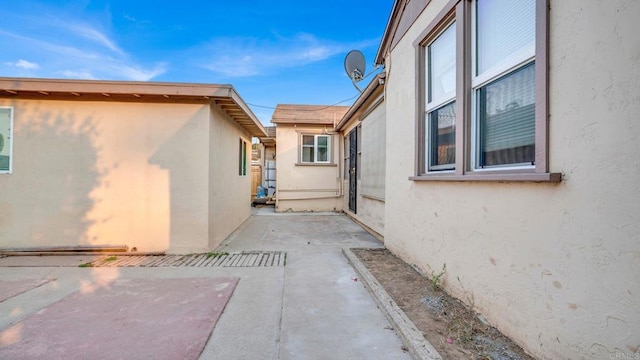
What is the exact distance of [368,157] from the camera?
7109mm

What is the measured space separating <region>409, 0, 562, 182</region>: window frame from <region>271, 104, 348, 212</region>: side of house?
7.25 m

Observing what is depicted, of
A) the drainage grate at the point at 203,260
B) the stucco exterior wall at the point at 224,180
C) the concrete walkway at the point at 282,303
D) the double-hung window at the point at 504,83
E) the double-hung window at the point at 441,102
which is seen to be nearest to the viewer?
the double-hung window at the point at 504,83

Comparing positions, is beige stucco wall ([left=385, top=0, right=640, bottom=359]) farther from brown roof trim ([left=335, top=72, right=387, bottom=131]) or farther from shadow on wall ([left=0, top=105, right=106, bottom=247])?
shadow on wall ([left=0, top=105, right=106, bottom=247])

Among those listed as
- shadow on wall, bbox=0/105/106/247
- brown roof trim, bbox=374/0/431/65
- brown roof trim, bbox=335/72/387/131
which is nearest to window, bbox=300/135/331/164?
brown roof trim, bbox=335/72/387/131

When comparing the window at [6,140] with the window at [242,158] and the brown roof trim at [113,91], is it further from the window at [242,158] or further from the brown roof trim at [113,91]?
the window at [242,158]

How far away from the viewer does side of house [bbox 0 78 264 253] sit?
16.5 ft

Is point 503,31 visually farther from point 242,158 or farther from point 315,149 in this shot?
point 315,149

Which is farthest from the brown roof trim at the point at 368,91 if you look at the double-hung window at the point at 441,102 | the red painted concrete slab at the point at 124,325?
the red painted concrete slab at the point at 124,325

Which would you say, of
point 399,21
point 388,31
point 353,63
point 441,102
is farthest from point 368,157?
point 441,102

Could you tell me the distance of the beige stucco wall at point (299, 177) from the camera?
Result: 11000 millimetres

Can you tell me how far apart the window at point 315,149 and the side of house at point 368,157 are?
1.29 metres

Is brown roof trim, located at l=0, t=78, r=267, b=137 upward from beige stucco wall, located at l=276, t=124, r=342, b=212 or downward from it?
upward

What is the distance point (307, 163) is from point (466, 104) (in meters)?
8.37

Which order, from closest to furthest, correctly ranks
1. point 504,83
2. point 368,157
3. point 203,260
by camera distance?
point 504,83 < point 203,260 < point 368,157
